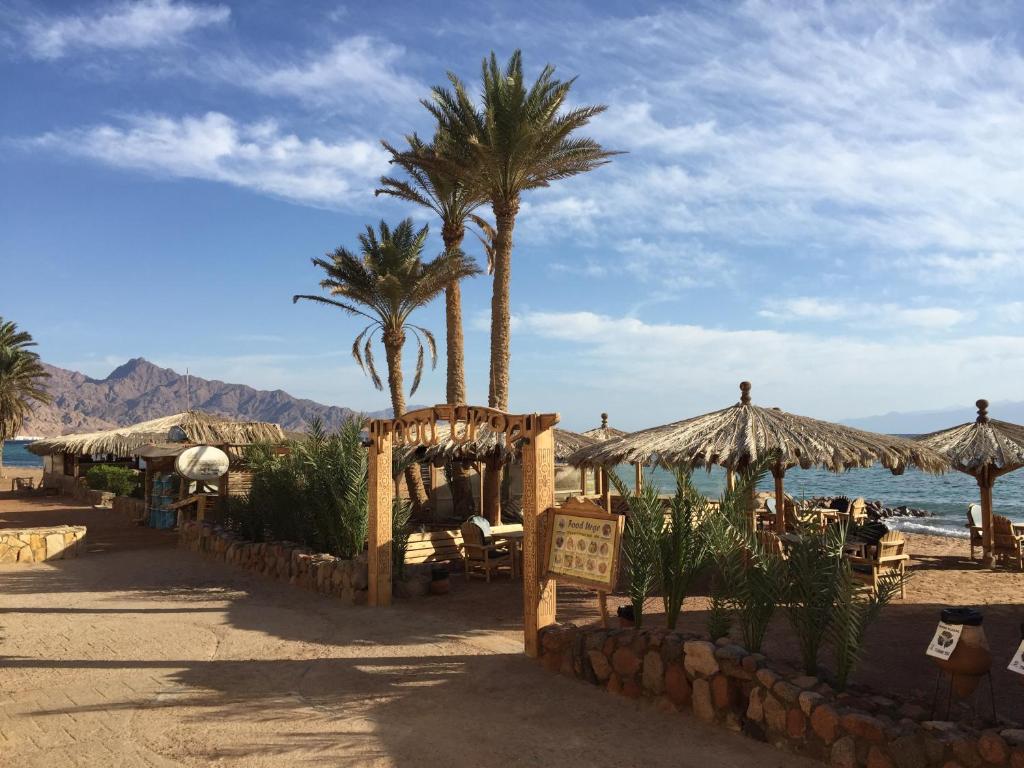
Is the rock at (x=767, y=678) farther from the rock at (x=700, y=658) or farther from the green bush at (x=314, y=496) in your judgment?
the green bush at (x=314, y=496)

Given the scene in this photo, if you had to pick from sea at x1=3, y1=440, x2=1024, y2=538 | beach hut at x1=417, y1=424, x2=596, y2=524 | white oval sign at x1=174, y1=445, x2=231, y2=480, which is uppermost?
beach hut at x1=417, y1=424, x2=596, y2=524

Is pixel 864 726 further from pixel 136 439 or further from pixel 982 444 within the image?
pixel 136 439

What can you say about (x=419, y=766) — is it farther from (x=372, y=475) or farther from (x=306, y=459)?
(x=306, y=459)

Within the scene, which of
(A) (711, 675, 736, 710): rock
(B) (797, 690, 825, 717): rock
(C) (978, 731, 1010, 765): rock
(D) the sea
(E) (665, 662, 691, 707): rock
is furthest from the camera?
(D) the sea

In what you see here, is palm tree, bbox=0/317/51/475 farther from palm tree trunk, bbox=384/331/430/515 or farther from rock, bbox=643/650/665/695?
rock, bbox=643/650/665/695

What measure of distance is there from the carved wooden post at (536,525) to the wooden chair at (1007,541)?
7803 millimetres

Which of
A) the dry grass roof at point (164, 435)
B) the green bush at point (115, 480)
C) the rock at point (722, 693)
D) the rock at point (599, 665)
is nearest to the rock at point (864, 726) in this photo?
the rock at point (722, 693)

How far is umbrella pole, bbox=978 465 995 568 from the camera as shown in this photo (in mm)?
11961

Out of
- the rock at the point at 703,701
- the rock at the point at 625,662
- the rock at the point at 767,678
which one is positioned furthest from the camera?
the rock at the point at 625,662

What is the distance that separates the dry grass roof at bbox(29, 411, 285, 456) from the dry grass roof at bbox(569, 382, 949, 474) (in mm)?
16021

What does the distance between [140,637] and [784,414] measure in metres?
8.27

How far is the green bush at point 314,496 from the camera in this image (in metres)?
10.9

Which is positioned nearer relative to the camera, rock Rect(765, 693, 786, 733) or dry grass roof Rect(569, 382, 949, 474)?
rock Rect(765, 693, 786, 733)

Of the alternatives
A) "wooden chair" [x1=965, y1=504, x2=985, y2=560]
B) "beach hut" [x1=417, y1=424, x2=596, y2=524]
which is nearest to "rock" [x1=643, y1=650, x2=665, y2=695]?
"beach hut" [x1=417, y1=424, x2=596, y2=524]
